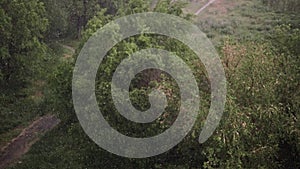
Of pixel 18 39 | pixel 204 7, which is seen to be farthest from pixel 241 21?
pixel 18 39

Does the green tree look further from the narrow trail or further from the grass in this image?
the narrow trail

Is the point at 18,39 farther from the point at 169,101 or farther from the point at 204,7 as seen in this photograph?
the point at 204,7

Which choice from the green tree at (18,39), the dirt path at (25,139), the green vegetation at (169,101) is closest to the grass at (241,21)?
the green tree at (18,39)

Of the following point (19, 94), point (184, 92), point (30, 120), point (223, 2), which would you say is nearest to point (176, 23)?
point (184, 92)

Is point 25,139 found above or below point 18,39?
below

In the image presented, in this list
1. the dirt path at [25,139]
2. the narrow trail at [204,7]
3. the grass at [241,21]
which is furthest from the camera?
the narrow trail at [204,7]

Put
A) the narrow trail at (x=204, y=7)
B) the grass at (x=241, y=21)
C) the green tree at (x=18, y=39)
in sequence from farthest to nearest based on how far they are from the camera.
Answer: the narrow trail at (x=204, y=7) → the grass at (x=241, y=21) → the green tree at (x=18, y=39)

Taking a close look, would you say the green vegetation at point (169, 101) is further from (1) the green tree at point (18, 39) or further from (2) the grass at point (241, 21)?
(2) the grass at point (241, 21)
